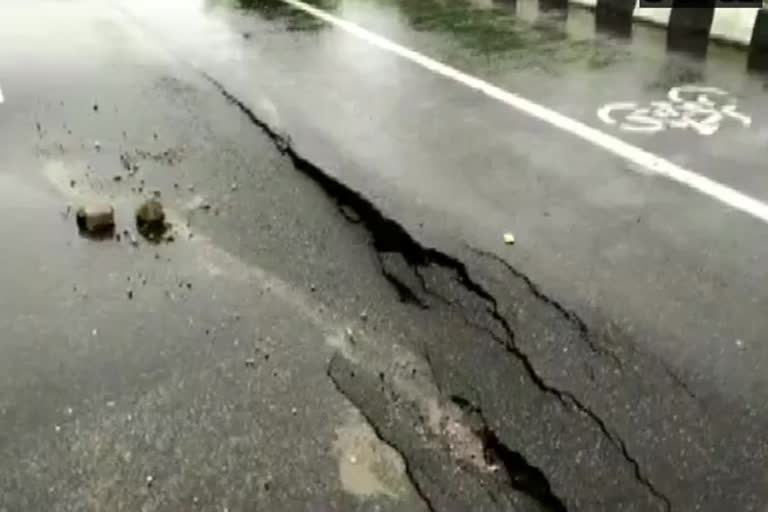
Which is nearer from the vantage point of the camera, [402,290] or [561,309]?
[561,309]

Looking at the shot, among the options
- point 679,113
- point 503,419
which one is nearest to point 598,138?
point 679,113

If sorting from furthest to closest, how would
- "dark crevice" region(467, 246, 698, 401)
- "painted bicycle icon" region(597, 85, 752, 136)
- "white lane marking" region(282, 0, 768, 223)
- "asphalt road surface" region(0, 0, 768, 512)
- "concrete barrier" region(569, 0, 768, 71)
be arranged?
"concrete barrier" region(569, 0, 768, 71) → "painted bicycle icon" region(597, 85, 752, 136) → "white lane marking" region(282, 0, 768, 223) → "dark crevice" region(467, 246, 698, 401) → "asphalt road surface" region(0, 0, 768, 512)

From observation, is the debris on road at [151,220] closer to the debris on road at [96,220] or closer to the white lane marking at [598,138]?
the debris on road at [96,220]

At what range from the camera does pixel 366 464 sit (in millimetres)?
3361

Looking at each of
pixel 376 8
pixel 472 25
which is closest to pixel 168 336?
pixel 472 25

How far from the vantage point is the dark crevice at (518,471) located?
10.4 feet

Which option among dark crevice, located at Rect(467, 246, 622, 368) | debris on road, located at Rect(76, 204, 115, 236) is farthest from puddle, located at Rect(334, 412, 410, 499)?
debris on road, located at Rect(76, 204, 115, 236)

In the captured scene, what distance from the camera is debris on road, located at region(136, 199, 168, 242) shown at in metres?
5.23

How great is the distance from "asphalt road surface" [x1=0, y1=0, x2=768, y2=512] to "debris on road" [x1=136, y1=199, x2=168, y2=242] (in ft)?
0.26

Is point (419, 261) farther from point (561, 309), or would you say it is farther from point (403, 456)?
point (403, 456)

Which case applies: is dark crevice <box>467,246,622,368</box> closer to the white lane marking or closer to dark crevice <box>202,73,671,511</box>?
dark crevice <box>202,73,671,511</box>

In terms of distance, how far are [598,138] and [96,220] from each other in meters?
3.81

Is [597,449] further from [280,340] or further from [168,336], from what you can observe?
[168,336]

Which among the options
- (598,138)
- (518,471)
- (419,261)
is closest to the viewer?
(518,471)
